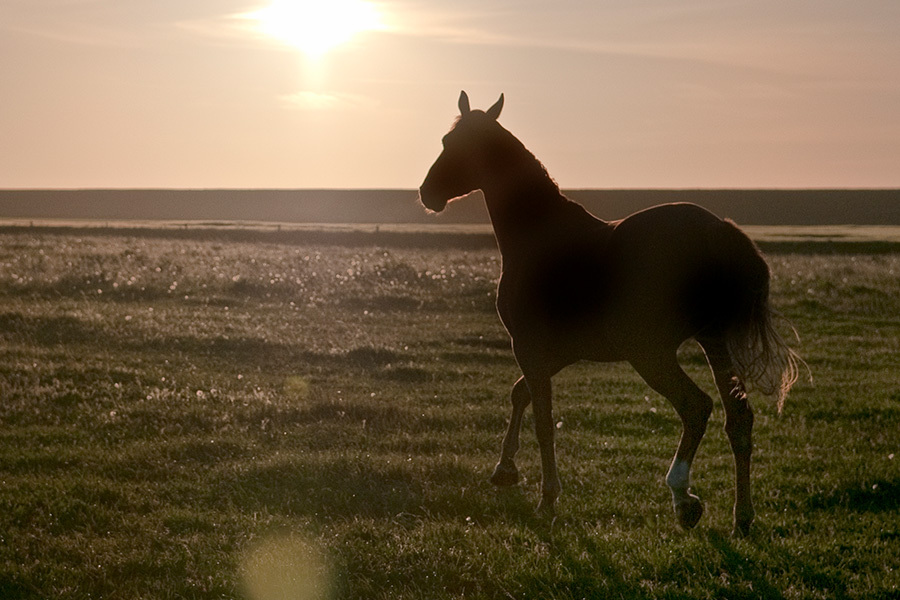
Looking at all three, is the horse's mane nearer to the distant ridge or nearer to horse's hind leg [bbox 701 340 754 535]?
horse's hind leg [bbox 701 340 754 535]

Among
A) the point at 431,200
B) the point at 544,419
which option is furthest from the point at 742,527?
the point at 431,200

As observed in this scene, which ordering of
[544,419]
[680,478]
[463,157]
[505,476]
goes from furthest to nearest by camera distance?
1. [505,476]
2. [463,157]
3. [544,419]
4. [680,478]

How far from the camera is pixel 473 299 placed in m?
27.7

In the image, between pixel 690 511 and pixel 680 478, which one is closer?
pixel 680 478

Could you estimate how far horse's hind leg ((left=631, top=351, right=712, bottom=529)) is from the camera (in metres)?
7.04

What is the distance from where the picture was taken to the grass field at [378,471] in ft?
22.2

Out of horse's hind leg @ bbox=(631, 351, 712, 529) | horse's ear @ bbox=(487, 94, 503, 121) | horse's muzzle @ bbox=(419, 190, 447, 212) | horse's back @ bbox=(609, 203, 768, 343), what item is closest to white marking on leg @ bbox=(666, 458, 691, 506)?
horse's hind leg @ bbox=(631, 351, 712, 529)

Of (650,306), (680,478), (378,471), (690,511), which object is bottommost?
(378,471)

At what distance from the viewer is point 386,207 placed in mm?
183375

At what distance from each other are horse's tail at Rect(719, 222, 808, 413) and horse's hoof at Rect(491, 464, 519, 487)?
7.76 feet

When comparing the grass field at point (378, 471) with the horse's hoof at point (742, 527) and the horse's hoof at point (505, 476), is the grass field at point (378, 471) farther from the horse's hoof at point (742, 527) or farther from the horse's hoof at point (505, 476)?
the horse's hoof at point (505, 476)

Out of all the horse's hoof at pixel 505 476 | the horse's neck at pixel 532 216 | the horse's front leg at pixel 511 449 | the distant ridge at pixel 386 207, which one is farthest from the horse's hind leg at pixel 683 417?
the distant ridge at pixel 386 207

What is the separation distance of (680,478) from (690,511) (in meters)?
0.31

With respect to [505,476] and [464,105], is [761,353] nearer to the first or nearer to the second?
[505,476]
